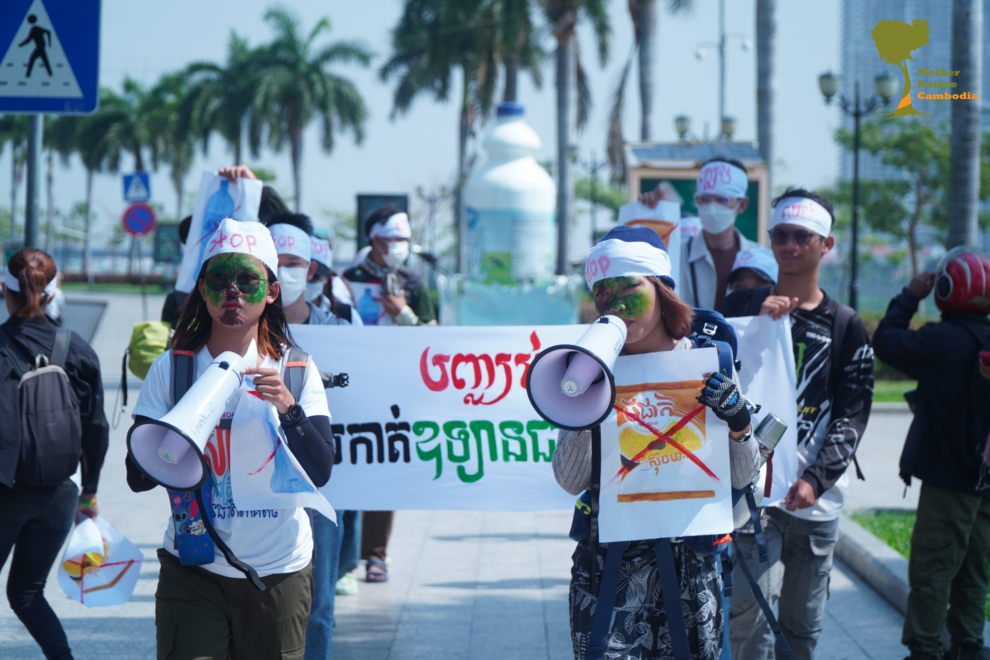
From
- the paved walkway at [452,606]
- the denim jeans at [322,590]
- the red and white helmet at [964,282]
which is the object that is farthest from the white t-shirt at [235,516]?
the red and white helmet at [964,282]

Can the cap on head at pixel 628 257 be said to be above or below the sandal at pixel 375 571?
above

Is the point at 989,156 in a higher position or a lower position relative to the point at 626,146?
higher

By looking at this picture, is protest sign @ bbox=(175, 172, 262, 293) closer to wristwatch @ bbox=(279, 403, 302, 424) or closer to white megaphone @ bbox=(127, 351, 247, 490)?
wristwatch @ bbox=(279, 403, 302, 424)

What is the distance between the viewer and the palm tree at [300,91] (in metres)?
53.2

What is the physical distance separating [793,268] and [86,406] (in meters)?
3.00

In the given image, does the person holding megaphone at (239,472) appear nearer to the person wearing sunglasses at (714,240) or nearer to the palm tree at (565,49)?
the person wearing sunglasses at (714,240)

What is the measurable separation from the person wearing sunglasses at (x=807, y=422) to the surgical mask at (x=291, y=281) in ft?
6.71

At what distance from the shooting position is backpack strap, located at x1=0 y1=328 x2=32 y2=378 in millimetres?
4336

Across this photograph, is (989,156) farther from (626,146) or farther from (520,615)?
(520,615)

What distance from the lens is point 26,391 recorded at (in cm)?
433

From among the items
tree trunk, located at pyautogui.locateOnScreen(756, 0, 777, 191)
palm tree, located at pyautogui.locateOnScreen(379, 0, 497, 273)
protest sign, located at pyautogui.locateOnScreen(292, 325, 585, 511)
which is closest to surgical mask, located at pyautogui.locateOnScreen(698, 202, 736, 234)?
protest sign, located at pyautogui.locateOnScreen(292, 325, 585, 511)

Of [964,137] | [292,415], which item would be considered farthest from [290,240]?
[964,137]

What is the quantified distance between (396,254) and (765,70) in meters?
11.4

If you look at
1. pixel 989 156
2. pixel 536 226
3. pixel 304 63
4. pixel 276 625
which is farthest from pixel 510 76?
pixel 276 625
